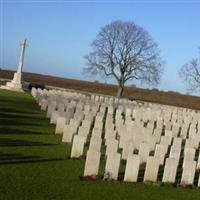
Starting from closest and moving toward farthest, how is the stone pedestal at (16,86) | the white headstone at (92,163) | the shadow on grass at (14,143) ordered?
the white headstone at (92,163)
the shadow on grass at (14,143)
the stone pedestal at (16,86)

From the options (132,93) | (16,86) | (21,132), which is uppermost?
(132,93)

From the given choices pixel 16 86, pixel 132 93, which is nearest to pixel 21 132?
pixel 16 86

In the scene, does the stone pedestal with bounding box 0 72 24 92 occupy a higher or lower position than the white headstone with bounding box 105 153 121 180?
higher

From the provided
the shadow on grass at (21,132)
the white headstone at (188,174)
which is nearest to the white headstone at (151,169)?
the white headstone at (188,174)

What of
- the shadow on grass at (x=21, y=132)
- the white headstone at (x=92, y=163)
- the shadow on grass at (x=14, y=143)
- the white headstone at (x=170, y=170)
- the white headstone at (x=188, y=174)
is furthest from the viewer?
the shadow on grass at (x=21, y=132)

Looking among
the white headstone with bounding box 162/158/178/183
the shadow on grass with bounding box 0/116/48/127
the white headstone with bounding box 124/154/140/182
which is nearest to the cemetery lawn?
the white headstone with bounding box 124/154/140/182

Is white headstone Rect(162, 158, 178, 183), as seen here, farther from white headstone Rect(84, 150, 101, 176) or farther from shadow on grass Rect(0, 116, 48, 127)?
shadow on grass Rect(0, 116, 48, 127)

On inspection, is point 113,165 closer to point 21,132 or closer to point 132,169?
point 132,169

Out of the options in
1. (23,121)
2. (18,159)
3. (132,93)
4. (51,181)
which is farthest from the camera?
(132,93)

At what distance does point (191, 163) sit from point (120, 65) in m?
34.7

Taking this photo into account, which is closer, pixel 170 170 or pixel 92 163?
pixel 92 163

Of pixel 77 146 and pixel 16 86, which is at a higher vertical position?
pixel 16 86

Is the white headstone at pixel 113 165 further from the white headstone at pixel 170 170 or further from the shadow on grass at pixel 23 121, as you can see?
the shadow on grass at pixel 23 121

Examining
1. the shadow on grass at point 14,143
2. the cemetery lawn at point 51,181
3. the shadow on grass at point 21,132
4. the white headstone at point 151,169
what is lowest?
the cemetery lawn at point 51,181
